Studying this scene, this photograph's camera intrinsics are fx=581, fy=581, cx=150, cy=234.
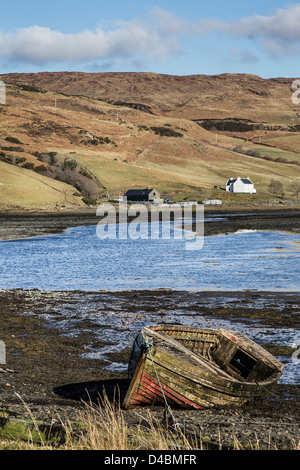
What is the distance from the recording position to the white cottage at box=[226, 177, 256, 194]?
16275cm

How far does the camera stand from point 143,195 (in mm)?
139750

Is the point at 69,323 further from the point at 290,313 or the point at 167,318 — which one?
the point at 290,313

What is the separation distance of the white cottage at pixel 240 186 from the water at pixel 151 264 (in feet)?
318

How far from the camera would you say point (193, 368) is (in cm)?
1441

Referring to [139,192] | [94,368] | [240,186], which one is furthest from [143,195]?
[94,368]

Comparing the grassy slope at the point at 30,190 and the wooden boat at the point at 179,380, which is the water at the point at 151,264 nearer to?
the wooden boat at the point at 179,380

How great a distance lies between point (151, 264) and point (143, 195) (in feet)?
314

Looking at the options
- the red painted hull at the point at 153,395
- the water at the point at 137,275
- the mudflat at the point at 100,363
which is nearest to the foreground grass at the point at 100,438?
the mudflat at the point at 100,363

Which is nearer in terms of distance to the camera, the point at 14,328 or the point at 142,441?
the point at 142,441

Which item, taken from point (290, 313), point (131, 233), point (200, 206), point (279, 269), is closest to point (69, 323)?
point (290, 313)

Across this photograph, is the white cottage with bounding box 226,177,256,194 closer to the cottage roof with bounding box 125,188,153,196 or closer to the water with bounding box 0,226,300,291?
the cottage roof with bounding box 125,188,153,196

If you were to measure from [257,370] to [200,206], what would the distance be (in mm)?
119501

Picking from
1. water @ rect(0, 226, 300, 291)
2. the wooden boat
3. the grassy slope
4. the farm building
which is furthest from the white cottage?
the wooden boat

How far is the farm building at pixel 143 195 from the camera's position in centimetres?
13875
